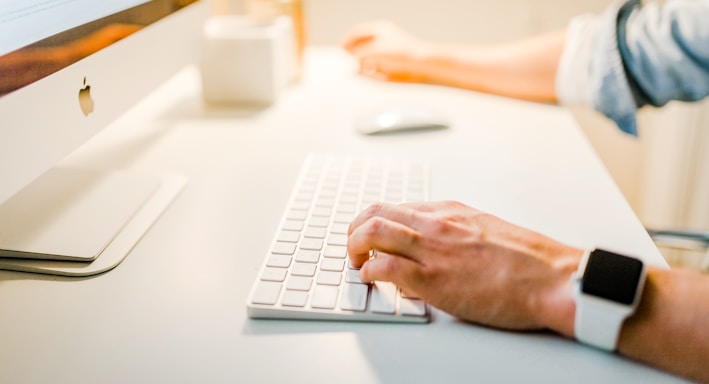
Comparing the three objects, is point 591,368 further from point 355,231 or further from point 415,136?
point 415,136

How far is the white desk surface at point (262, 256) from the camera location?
41 centimetres

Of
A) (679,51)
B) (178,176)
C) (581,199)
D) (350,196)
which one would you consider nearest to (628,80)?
(679,51)

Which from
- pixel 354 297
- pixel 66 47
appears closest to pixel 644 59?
pixel 354 297

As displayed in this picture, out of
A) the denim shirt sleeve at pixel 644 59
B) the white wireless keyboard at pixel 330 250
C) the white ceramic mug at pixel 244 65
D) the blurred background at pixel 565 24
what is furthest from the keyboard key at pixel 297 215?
the blurred background at pixel 565 24

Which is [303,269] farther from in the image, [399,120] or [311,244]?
[399,120]

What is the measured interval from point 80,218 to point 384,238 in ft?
0.97

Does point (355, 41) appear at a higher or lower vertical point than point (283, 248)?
higher

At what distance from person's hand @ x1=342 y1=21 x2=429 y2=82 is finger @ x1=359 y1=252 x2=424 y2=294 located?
0.65 metres

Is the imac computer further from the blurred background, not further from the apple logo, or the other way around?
the blurred background

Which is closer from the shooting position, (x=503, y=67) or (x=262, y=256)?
(x=262, y=256)

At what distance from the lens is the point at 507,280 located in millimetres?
450

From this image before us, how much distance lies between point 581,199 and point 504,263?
238 mm

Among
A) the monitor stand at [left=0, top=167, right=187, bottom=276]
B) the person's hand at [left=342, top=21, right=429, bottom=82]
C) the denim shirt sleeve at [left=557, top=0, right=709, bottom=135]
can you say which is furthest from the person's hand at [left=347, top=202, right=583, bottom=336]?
the person's hand at [left=342, top=21, right=429, bottom=82]

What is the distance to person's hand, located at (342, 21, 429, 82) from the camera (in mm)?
1067
